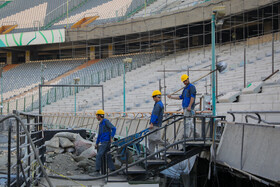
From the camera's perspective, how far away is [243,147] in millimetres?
8688

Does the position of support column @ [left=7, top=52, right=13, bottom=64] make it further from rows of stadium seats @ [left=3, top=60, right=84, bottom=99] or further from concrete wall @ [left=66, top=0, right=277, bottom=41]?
concrete wall @ [left=66, top=0, right=277, bottom=41]

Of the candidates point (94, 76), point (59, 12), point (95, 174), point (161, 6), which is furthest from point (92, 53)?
point (95, 174)

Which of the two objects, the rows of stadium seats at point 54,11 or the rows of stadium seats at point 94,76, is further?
the rows of stadium seats at point 54,11

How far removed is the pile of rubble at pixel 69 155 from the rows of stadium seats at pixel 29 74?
97.3 ft

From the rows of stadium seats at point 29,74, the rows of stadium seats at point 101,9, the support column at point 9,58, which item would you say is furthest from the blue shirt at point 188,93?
the support column at point 9,58

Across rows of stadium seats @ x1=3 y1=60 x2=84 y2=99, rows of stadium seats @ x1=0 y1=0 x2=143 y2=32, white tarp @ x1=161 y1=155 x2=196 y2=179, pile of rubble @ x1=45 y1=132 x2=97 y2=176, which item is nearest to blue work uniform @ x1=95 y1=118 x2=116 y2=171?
pile of rubble @ x1=45 y1=132 x2=97 y2=176

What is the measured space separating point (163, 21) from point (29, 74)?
58.2ft

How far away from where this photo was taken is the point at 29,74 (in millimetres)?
45500

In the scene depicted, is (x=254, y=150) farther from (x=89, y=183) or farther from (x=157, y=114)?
(x=89, y=183)

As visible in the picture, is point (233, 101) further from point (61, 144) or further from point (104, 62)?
point (104, 62)

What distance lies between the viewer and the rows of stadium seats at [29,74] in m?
43.2

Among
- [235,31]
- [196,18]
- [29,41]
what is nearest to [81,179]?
[196,18]

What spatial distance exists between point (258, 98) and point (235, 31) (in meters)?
23.2

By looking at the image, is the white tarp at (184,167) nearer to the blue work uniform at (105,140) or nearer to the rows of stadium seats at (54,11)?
the blue work uniform at (105,140)
